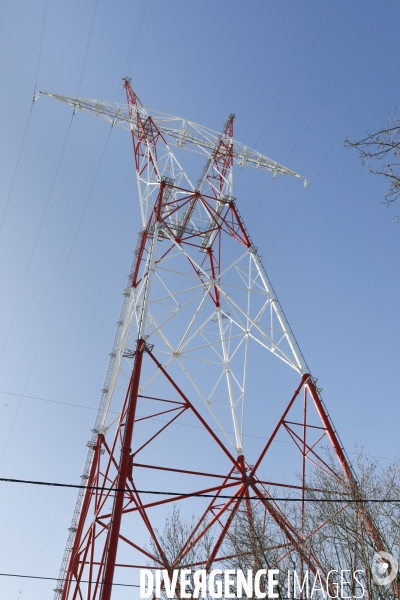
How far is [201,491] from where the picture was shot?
1385 cm

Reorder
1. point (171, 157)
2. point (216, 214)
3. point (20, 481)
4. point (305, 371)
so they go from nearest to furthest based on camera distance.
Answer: point (20, 481) → point (305, 371) → point (216, 214) → point (171, 157)

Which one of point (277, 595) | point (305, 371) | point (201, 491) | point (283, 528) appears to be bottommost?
point (277, 595)

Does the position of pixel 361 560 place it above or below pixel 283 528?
below

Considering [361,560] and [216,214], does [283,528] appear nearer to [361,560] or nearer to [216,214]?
[361,560]

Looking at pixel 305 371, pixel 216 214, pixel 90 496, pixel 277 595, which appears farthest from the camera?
pixel 216 214

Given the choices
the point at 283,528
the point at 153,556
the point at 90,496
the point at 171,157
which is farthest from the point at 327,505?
the point at 171,157

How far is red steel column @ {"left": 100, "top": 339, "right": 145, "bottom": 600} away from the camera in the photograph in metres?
11.0

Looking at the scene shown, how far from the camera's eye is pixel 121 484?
1249cm

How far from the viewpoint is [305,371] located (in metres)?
16.1

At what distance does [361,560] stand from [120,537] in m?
5.76

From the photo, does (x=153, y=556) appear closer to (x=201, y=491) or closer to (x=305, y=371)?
(x=201, y=491)

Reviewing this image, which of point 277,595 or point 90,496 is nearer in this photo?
point 277,595

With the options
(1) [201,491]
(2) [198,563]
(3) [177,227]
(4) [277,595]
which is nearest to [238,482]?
(1) [201,491]

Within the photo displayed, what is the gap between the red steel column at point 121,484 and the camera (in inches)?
433
